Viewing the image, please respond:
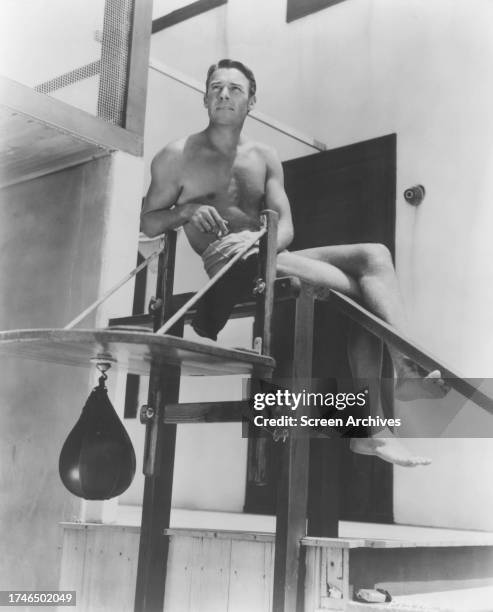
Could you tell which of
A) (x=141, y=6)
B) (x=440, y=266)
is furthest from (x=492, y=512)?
(x=141, y=6)

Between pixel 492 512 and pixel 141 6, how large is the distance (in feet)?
7.46

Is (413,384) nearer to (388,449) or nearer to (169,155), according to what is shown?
(388,449)

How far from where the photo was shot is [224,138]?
2.58 metres

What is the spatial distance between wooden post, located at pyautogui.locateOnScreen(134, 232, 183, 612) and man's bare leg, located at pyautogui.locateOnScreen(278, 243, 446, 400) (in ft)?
1.13

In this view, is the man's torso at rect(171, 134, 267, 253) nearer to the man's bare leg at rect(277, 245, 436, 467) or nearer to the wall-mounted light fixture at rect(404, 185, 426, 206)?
the man's bare leg at rect(277, 245, 436, 467)

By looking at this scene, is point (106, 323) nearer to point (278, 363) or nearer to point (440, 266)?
point (278, 363)

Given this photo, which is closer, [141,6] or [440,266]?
[141,6]

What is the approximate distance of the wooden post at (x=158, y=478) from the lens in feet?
7.22

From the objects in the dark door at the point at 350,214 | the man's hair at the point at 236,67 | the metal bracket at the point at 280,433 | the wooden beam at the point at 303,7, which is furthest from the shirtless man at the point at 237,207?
the wooden beam at the point at 303,7

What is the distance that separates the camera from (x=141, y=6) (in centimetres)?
282

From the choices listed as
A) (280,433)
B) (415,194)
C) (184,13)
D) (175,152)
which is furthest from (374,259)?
(184,13)

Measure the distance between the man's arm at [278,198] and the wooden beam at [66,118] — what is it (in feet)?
1.67

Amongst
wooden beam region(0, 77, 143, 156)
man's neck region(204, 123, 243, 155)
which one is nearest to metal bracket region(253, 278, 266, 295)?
man's neck region(204, 123, 243, 155)

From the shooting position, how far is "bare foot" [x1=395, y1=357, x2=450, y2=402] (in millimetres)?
→ 2074
